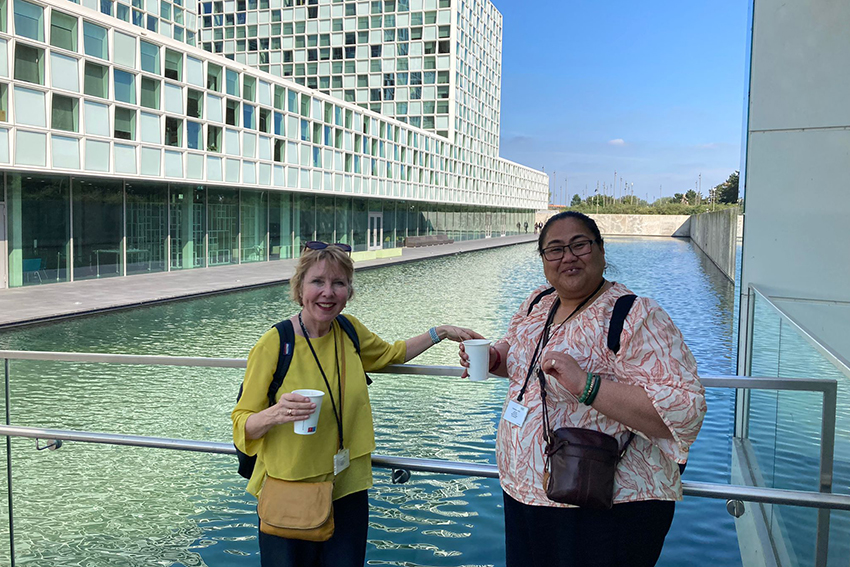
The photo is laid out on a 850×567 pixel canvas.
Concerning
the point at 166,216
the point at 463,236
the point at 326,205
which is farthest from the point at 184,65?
the point at 463,236

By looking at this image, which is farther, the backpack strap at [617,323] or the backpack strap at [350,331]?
the backpack strap at [350,331]

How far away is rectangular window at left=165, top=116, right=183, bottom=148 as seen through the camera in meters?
25.6

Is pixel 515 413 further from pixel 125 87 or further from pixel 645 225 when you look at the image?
pixel 645 225

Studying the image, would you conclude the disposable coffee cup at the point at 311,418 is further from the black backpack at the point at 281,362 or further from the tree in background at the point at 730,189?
the tree in background at the point at 730,189

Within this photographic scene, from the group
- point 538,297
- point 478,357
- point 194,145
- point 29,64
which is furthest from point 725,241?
point 478,357

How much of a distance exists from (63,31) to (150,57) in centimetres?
375

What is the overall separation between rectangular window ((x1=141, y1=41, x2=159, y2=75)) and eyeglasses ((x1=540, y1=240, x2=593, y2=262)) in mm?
25334

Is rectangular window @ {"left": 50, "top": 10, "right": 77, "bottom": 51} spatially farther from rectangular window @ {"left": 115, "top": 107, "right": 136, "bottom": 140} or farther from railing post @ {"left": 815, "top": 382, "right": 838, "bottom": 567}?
railing post @ {"left": 815, "top": 382, "right": 838, "bottom": 567}

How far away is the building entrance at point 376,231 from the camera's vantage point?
46000 mm

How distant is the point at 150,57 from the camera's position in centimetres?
2473

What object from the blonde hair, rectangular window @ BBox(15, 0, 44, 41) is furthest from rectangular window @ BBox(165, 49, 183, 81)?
the blonde hair

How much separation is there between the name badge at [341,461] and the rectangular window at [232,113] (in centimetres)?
2867

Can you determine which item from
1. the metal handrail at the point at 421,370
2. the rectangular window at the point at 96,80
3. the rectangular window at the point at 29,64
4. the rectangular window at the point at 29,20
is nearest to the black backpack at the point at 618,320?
the metal handrail at the point at 421,370

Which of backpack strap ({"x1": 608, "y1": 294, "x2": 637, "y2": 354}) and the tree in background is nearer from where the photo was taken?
backpack strap ({"x1": 608, "y1": 294, "x2": 637, "y2": 354})
